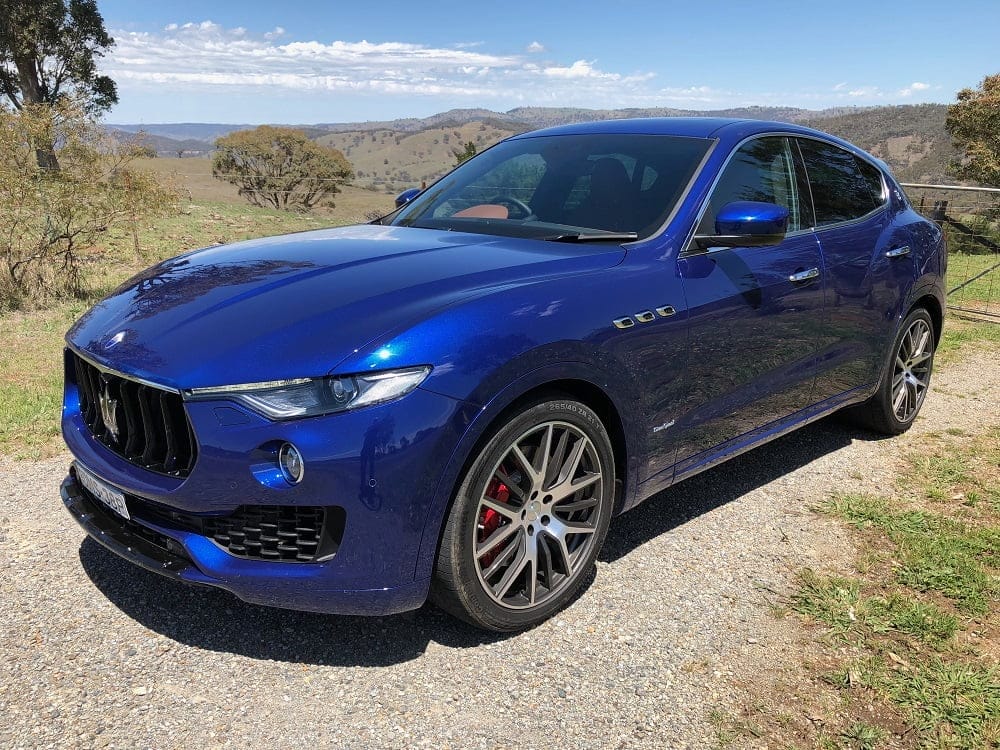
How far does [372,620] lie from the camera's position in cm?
304

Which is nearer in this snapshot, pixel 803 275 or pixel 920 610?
pixel 920 610

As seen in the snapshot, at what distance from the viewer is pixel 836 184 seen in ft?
14.5

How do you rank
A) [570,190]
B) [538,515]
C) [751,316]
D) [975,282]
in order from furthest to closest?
[975,282] < [570,190] < [751,316] < [538,515]

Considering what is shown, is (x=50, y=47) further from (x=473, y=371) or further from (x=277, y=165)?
(x=473, y=371)

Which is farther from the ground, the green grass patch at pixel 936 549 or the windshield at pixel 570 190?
the windshield at pixel 570 190

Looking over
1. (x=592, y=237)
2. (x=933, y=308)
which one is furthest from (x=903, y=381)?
(x=592, y=237)

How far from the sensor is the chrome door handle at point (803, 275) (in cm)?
381

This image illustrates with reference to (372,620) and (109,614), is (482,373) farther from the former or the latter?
(109,614)

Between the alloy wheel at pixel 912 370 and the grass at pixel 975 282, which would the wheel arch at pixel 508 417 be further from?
the grass at pixel 975 282

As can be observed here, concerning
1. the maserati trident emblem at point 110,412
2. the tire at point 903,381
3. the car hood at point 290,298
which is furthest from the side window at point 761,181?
the maserati trident emblem at point 110,412

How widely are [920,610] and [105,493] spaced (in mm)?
3053

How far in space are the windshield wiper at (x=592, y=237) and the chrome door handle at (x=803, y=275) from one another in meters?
0.94

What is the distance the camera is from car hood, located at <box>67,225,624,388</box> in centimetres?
246

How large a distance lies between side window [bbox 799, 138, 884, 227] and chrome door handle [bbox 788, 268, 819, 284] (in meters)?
0.32
